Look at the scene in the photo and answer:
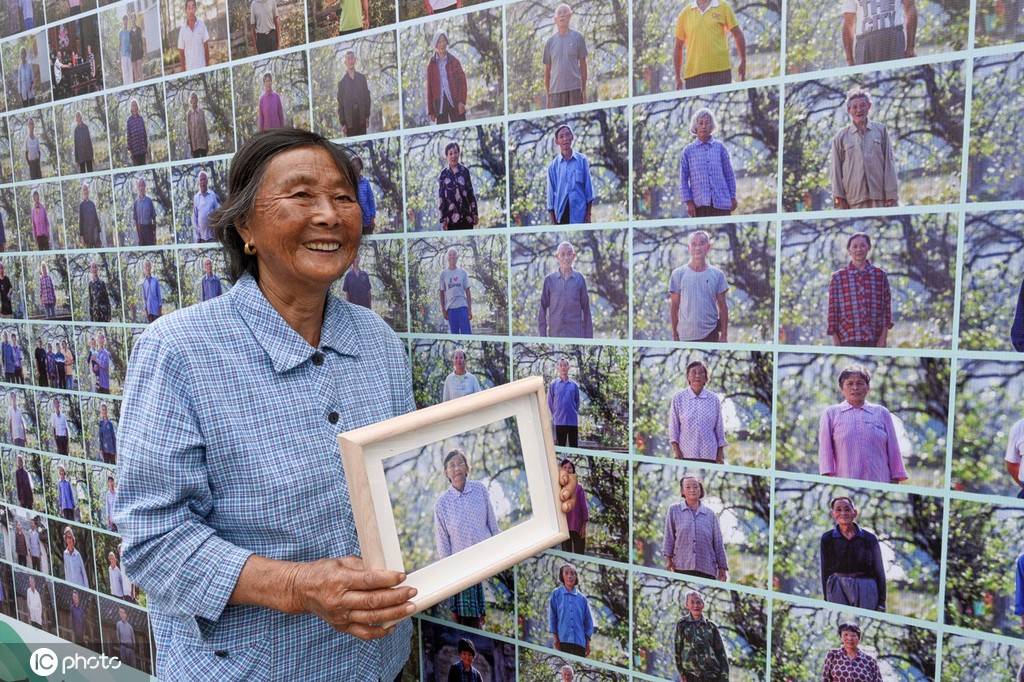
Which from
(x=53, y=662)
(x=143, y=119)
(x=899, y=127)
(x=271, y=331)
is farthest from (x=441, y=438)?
(x=53, y=662)

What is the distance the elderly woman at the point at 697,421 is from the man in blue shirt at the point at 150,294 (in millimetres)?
1367

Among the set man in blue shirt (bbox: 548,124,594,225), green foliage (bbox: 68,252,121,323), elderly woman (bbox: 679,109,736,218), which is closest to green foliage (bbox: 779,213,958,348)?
elderly woman (bbox: 679,109,736,218)

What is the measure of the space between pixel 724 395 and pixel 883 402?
240 mm

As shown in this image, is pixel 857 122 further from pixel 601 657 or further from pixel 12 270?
pixel 12 270

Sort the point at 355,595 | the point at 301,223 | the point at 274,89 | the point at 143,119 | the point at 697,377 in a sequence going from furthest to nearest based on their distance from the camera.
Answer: the point at 143,119, the point at 274,89, the point at 697,377, the point at 301,223, the point at 355,595

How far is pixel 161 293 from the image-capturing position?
5.95 ft

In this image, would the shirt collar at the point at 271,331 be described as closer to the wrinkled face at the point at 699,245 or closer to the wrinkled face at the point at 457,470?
the wrinkled face at the point at 457,470

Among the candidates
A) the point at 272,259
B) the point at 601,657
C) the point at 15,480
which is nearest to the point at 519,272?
the point at 272,259

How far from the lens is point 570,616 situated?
139 centimetres

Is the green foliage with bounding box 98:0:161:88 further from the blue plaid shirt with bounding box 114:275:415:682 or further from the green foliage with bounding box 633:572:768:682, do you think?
the green foliage with bounding box 633:572:768:682

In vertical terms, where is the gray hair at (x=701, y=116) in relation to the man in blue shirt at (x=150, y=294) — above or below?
above

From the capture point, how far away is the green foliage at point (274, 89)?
5.09 feet

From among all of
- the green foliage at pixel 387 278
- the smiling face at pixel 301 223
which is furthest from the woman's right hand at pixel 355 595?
the green foliage at pixel 387 278

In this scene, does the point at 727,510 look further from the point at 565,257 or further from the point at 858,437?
the point at 565,257
